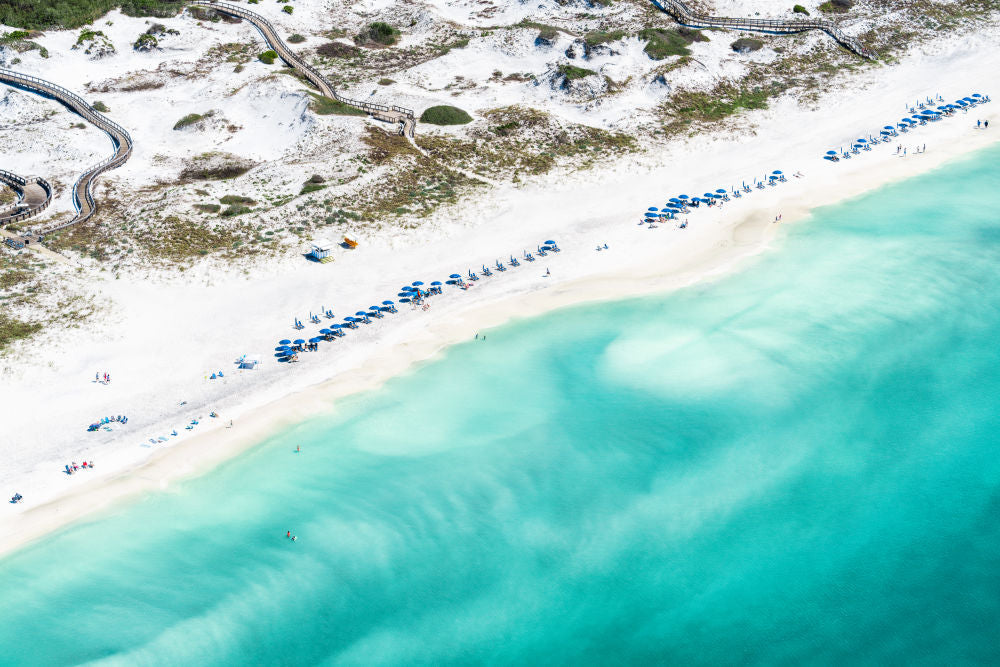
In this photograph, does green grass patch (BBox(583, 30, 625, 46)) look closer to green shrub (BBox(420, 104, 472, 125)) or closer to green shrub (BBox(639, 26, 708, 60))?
green shrub (BBox(639, 26, 708, 60))

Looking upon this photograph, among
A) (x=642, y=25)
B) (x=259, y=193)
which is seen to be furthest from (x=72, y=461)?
(x=642, y=25)

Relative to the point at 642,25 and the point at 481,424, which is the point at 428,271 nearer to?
the point at 481,424

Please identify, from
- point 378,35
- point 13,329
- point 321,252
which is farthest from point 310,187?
point 378,35

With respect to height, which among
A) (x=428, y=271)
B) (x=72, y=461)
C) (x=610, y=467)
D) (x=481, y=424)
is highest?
(x=428, y=271)

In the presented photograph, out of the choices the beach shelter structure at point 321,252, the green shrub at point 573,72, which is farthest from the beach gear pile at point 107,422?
the green shrub at point 573,72

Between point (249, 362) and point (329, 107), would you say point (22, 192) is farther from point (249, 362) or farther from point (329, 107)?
point (249, 362)

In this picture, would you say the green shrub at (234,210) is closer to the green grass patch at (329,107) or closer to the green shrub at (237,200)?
the green shrub at (237,200)
